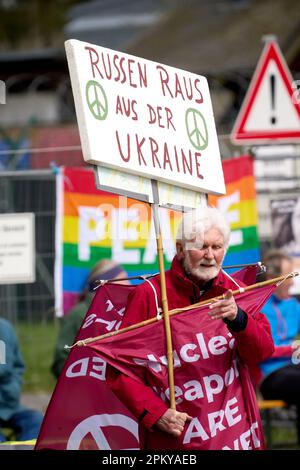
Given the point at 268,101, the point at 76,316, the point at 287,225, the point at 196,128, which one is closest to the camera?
the point at 196,128

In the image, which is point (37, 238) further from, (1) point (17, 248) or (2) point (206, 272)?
(2) point (206, 272)

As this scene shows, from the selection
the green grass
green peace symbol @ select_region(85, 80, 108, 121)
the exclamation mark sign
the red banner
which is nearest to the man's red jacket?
the red banner

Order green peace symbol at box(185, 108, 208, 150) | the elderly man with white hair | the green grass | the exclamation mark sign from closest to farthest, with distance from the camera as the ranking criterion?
the elderly man with white hair < green peace symbol at box(185, 108, 208, 150) < the exclamation mark sign < the green grass

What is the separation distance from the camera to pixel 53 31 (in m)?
51.9

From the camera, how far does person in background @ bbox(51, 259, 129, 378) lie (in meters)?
9.48

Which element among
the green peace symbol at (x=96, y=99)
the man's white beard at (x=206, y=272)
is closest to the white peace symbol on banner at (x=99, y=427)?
the man's white beard at (x=206, y=272)

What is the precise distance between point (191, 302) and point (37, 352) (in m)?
7.66

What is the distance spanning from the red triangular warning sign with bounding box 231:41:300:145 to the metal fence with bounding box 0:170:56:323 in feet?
6.20

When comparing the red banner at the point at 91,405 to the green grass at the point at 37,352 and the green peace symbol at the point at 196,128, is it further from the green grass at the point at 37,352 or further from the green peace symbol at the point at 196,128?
the green grass at the point at 37,352

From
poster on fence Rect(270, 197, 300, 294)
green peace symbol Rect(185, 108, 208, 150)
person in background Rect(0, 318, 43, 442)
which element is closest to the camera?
green peace symbol Rect(185, 108, 208, 150)

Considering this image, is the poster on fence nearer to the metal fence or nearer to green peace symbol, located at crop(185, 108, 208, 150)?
the metal fence

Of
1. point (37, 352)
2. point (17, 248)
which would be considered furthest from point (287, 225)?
point (37, 352)

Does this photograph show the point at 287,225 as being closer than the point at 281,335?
No

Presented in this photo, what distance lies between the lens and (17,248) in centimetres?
1123
